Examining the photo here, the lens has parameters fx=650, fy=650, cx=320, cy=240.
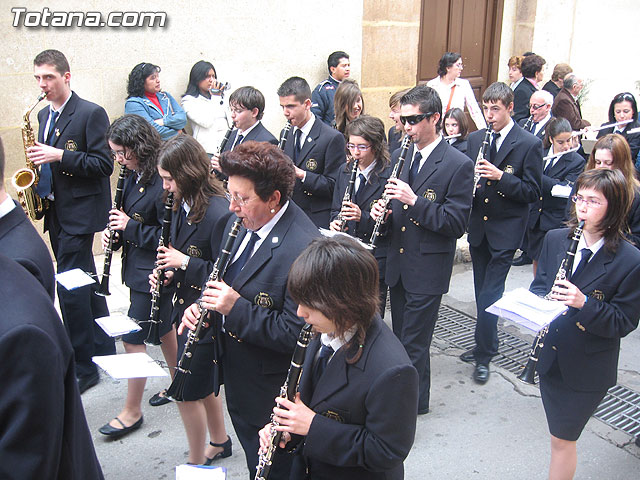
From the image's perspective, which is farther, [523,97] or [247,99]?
[523,97]

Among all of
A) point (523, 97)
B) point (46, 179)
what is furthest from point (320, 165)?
point (523, 97)

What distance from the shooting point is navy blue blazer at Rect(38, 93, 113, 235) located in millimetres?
5156

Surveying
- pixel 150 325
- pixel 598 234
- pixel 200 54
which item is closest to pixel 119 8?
pixel 200 54

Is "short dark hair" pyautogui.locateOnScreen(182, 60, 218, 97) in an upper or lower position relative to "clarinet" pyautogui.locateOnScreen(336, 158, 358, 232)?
upper

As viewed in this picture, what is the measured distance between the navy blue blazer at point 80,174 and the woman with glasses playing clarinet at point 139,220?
902 mm

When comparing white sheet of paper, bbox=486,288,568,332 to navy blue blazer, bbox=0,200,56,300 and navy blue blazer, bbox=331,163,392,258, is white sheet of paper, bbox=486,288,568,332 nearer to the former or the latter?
navy blue blazer, bbox=331,163,392,258

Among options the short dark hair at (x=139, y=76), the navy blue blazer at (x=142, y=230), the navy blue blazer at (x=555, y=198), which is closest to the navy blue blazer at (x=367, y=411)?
the navy blue blazer at (x=142, y=230)

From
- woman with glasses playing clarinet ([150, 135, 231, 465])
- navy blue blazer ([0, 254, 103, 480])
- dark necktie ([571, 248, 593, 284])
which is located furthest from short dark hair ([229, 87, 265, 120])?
navy blue blazer ([0, 254, 103, 480])

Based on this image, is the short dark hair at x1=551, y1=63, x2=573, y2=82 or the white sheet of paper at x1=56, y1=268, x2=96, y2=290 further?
the short dark hair at x1=551, y1=63, x2=573, y2=82

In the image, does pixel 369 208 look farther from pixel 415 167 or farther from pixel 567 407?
pixel 567 407

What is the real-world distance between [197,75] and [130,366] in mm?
4729

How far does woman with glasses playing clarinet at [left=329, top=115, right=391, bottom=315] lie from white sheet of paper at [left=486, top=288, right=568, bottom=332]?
144 centimetres

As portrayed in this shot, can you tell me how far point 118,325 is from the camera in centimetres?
387

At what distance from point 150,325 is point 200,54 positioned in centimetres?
440
